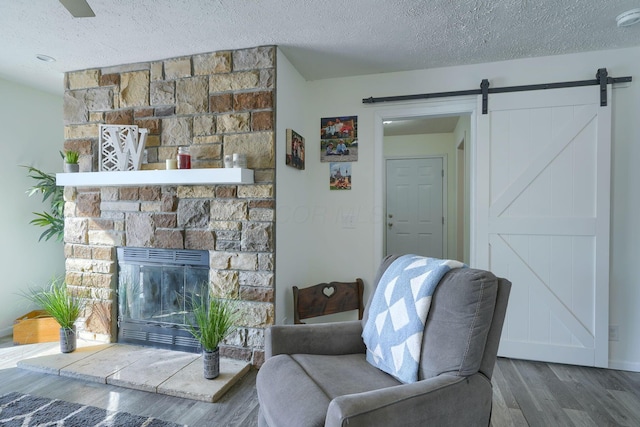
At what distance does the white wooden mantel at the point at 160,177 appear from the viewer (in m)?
2.23

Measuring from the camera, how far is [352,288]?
9.20 ft

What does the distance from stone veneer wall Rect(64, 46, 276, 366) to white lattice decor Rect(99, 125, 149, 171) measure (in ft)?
0.34

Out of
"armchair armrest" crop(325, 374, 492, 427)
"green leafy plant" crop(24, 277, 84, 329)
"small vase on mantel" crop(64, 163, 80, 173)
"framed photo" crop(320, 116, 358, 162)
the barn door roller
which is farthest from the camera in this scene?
"framed photo" crop(320, 116, 358, 162)

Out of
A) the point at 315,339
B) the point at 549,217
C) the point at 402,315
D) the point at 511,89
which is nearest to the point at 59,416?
the point at 315,339

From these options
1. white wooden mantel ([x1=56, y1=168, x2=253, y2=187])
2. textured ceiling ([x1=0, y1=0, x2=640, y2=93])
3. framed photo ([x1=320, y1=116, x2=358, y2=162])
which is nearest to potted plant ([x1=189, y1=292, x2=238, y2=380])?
white wooden mantel ([x1=56, y1=168, x2=253, y2=187])

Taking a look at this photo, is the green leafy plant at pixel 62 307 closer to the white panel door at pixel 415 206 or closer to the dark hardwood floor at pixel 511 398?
the dark hardwood floor at pixel 511 398

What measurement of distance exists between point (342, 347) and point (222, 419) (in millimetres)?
789

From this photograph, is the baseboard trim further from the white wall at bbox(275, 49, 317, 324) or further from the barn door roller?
the white wall at bbox(275, 49, 317, 324)

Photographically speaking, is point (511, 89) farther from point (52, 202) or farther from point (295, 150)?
point (52, 202)

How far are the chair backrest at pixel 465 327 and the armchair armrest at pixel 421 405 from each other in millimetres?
59

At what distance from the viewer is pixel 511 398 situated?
2.02 metres

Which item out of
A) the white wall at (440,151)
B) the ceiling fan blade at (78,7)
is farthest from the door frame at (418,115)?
the ceiling fan blade at (78,7)

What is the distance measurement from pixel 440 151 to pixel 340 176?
243cm

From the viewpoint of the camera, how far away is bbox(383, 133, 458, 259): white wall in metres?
4.62
